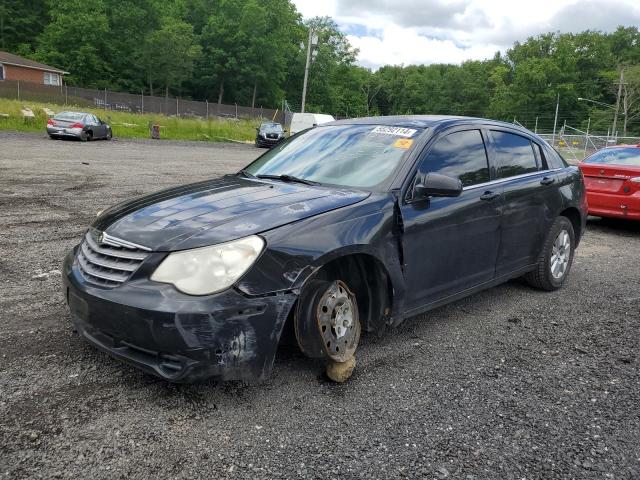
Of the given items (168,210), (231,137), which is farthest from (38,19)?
(168,210)

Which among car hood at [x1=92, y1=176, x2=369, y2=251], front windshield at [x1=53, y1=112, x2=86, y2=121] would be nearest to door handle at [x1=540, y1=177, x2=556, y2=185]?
car hood at [x1=92, y1=176, x2=369, y2=251]

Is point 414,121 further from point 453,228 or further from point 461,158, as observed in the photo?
point 453,228

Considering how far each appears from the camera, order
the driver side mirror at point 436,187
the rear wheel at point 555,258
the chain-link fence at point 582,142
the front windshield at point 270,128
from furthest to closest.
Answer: the chain-link fence at point 582,142 < the front windshield at point 270,128 < the rear wheel at point 555,258 < the driver side mirror at point 436,187

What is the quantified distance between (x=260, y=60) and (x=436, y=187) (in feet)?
255

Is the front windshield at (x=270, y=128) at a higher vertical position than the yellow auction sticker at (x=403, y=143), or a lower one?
lower

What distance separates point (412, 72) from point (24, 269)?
12731 cm

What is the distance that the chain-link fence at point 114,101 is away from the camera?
4091cm

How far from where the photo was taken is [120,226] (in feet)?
10.4

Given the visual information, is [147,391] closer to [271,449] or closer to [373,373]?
[271,449]

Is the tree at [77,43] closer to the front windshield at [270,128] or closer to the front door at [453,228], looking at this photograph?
the front windshield at [270,128]

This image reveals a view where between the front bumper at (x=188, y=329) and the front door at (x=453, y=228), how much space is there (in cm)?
114

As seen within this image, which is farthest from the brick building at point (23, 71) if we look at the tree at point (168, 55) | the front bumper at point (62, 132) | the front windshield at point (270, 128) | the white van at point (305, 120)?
the front bumper at point (62, 132)

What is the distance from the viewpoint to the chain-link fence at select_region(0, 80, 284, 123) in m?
40.9

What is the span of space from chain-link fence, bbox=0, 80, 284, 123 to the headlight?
4423 centimetres
